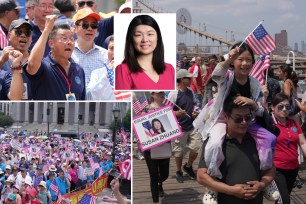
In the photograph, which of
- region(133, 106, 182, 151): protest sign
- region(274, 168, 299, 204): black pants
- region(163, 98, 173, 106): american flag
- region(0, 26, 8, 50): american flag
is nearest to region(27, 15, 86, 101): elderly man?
region(0, 26, 8, 50): american flag

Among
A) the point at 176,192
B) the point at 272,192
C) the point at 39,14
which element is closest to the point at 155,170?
the point at 176,192

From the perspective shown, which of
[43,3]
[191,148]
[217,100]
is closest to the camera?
[43,3]

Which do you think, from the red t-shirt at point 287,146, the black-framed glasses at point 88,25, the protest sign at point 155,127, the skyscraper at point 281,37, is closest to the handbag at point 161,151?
the protest sign at point 155,127

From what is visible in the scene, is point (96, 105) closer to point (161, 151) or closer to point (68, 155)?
point (68, 155)

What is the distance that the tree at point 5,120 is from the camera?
321 centimetres

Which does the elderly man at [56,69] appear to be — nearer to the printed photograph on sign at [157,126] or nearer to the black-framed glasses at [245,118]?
the black-framed glasses at [245,118]

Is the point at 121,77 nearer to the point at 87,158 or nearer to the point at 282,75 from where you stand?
the point at 87,158

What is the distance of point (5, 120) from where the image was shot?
10.6 ft

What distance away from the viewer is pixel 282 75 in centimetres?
749

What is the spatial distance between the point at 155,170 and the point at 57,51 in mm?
2940

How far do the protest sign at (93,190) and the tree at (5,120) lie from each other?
1.96 feet

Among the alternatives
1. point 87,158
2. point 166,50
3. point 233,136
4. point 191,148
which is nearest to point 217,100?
point 233,136

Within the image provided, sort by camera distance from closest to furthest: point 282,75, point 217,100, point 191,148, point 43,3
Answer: point 43,3
point 217,100
point 191,148
point 282,75

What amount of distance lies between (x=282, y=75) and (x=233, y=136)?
14.9ft
